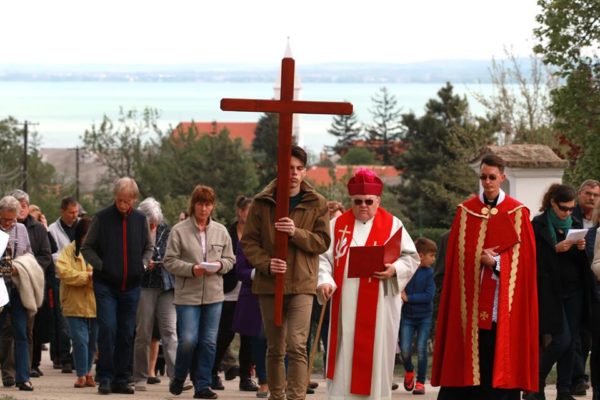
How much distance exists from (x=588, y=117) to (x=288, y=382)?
17.4 meters

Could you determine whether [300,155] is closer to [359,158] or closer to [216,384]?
[216,384]

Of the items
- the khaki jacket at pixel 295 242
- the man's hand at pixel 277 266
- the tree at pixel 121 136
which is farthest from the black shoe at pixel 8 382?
the tree at pixel 121 136

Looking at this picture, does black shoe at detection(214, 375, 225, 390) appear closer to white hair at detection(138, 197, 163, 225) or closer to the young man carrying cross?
white hair at detection(138, 197, 163, 225)

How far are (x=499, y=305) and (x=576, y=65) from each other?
56.3 ft

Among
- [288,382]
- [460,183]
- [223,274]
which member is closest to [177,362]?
[223,274]

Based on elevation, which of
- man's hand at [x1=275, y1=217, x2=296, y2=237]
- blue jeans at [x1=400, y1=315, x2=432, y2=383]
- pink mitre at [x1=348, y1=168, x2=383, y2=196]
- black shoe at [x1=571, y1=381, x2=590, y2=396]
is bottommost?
black shoe at [x1=571, y1=381, x2=590, y2=396]

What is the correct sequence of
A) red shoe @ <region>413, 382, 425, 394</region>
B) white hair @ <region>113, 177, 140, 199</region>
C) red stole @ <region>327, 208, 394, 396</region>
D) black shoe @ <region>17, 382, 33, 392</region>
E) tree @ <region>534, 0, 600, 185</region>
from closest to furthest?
red stole @ <region>327, 208, 394, 396</region>, white hair @ <region>113, 177, 140, 199</region>, black shoe @ <region>17, 382, 33, 392</region>, red shoe @ <region>413, 382, 425, 394</region>, tree @ <region>534, 0, 600, 185</region>

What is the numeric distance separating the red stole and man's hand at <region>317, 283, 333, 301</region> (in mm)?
324

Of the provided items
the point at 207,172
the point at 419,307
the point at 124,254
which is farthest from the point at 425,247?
the point at 207,172

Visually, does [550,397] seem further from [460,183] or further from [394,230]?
[460,183]

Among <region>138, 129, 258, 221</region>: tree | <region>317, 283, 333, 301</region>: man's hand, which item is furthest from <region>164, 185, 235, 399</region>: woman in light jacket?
<region>138, 129, 258, 221</region>: tree

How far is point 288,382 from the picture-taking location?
396 inches

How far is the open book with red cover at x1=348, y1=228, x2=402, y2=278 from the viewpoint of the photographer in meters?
10.3

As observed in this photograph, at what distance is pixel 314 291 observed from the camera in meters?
10.2
